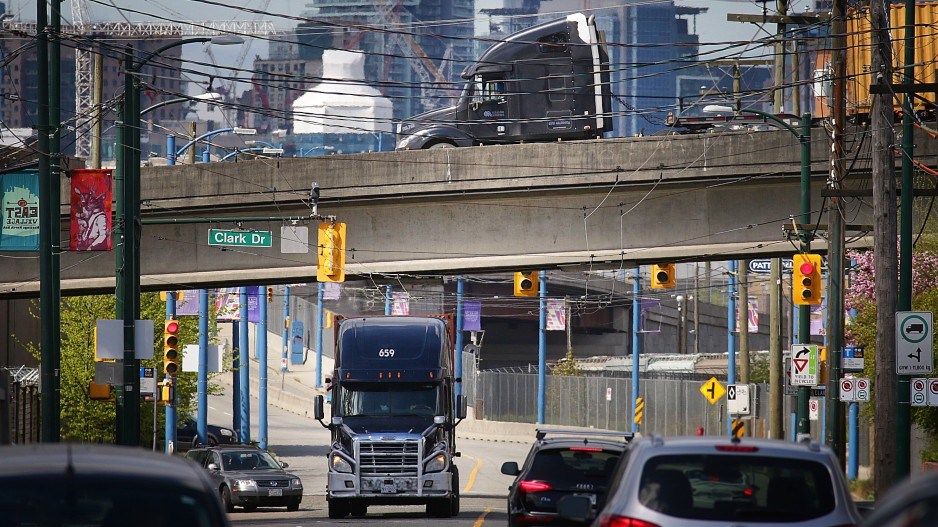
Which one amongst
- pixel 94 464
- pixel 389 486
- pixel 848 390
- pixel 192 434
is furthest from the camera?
pixel 192 434

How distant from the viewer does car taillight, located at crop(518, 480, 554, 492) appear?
54.2 ft

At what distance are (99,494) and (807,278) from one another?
2571 cm

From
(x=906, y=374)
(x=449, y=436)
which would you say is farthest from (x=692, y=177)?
(x=906, y=374)

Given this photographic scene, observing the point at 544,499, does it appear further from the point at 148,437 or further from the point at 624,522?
the point at 148,437

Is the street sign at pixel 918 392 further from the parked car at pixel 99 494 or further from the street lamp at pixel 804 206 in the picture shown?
the parked car at pixel 99 494

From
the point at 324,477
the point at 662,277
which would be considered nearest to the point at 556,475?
the point at 662,277

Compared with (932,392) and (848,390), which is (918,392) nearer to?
(932,392)

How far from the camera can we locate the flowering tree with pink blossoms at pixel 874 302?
3350cm

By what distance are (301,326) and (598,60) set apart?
60.9 metres

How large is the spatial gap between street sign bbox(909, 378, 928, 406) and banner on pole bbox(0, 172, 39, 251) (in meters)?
14.9

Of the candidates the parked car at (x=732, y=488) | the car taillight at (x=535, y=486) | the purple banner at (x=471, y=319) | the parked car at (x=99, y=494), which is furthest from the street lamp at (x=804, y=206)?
the purple banner at (x=471, y=319)

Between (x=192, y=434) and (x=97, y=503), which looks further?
(x=192, y=434)

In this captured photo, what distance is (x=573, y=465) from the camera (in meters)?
16.9

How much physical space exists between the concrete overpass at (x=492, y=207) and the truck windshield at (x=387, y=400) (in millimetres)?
8203
